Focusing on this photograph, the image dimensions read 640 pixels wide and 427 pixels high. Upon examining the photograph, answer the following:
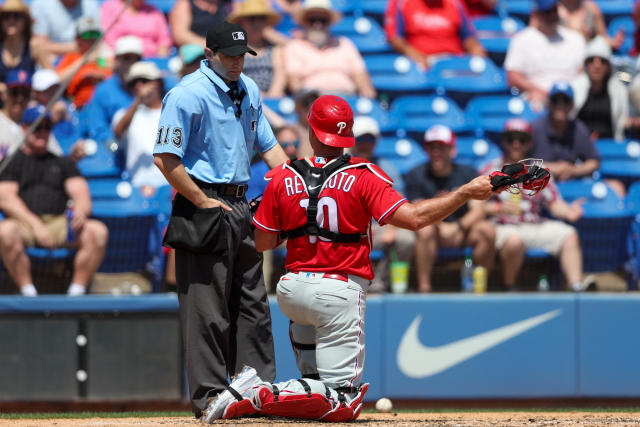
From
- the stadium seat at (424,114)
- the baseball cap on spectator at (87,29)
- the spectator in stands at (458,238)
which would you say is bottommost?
the spectator in stands at (458,238)

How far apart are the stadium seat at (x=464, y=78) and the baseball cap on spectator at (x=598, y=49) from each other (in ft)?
2.74

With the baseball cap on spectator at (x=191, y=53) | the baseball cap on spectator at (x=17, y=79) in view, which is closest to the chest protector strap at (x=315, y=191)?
the baseball cap on spectator at (x=191, y=53)

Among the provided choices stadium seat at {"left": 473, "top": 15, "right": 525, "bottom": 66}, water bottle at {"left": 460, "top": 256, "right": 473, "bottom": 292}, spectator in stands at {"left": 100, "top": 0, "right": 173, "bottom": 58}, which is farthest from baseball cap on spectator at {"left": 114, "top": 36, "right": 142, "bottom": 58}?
stadium seat at {"left": 473, "top": 15, "right": 525, "bottom": 66}

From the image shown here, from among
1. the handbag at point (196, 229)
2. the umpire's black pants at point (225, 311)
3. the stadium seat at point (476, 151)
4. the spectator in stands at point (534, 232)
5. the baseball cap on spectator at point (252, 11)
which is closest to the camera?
the handbag at point (196, 229)

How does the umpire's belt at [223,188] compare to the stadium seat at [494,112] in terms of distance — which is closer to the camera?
the umpire's belt at [223,188]

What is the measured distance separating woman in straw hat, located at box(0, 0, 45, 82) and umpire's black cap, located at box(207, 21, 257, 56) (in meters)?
4.94

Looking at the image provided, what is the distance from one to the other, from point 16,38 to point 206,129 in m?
5.23

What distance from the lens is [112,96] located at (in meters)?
8.59

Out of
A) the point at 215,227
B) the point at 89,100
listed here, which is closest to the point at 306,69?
the point at 89,100

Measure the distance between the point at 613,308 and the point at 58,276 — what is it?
4.04 meters

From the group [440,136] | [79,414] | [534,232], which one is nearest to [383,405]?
[534,232]

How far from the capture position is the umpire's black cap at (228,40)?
452 centimetres

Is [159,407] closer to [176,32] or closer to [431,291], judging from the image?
[431,291]

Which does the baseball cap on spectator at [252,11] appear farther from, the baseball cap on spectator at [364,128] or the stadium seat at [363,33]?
the baseball cap on spectator at [364,128]
